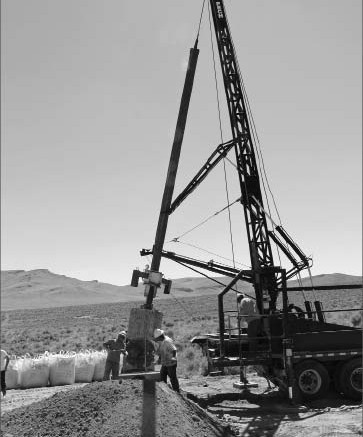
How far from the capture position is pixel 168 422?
8.10 meters

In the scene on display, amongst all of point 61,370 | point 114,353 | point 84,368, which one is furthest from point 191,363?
point 114,353

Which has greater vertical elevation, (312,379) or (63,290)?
(63,290)

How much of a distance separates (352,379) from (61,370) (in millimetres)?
8357

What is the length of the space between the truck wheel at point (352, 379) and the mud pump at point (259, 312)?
0.9 inches

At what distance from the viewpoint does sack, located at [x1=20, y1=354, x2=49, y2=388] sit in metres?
14.6

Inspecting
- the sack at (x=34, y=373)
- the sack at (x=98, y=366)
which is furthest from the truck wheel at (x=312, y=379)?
the sack at (x=34, y=373)

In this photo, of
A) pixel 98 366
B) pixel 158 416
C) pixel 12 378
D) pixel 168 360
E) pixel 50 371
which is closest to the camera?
pixel 158 416

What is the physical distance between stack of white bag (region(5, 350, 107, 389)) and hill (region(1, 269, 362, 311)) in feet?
279

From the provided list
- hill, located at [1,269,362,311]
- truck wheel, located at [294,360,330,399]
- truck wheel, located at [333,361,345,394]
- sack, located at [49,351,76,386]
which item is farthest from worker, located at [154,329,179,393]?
hill, located at [1,269,362,311]

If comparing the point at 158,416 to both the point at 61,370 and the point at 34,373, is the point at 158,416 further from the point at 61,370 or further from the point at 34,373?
the point at 34,373

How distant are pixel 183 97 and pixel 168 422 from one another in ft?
26.4

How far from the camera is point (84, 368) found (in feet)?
50.3

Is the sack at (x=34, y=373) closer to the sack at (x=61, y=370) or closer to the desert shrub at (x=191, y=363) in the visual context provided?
the sack at (x=61, y=370)

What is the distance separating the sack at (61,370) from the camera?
584 inches
